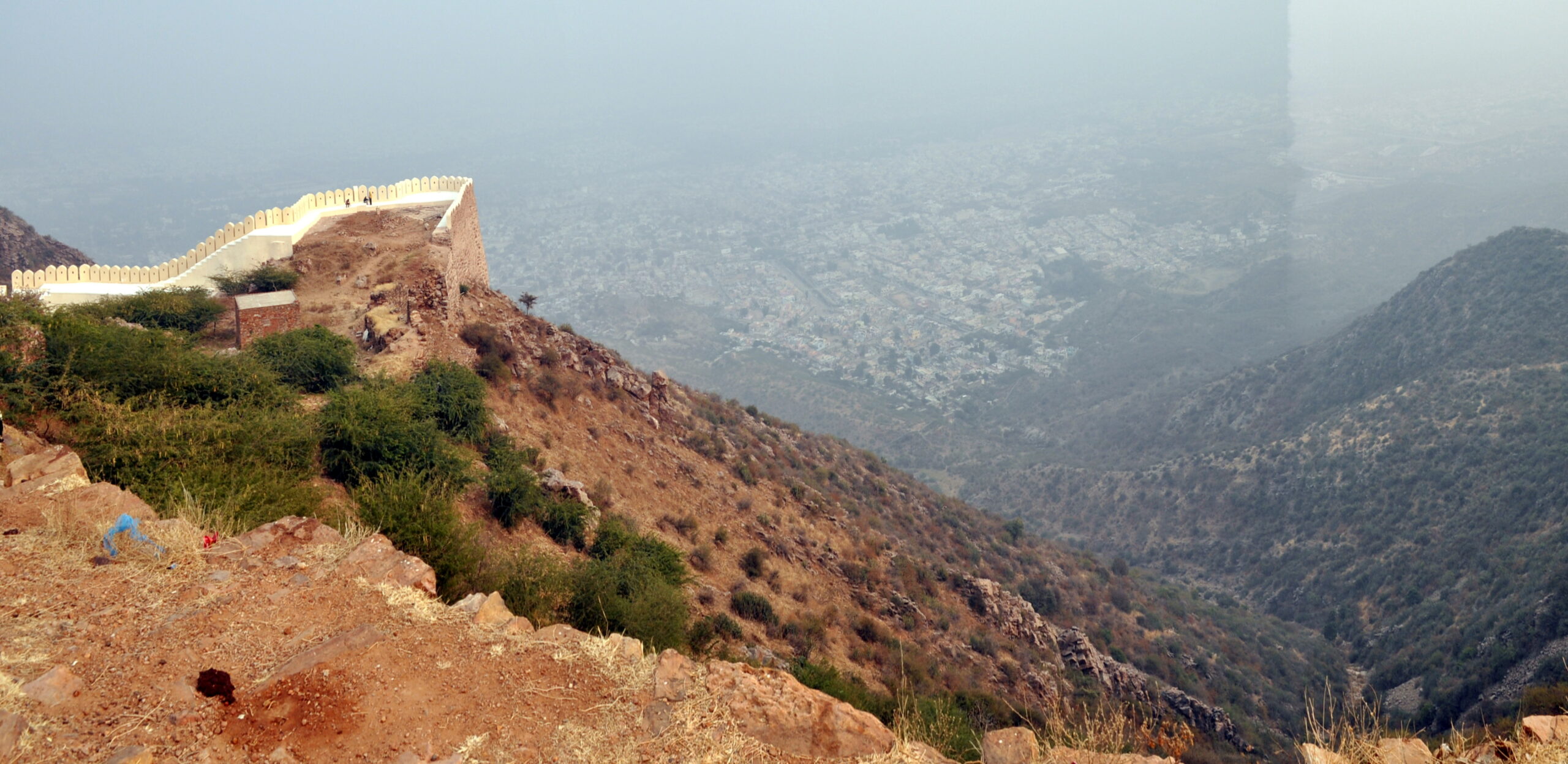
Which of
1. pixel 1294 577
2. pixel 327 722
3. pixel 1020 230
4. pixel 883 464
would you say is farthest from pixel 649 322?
pixel 327 722

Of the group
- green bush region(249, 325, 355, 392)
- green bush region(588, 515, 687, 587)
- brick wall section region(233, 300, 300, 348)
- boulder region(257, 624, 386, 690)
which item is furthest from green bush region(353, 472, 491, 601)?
brick wall section region(233, 300, 300, 348)

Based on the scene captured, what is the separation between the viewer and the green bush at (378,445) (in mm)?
12680

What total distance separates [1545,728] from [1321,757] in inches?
82.0

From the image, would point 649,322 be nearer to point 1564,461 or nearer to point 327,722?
point 1564,461

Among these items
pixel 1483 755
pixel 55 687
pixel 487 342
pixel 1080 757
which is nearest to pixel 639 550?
pixel 55 687

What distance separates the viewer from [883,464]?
39.6m

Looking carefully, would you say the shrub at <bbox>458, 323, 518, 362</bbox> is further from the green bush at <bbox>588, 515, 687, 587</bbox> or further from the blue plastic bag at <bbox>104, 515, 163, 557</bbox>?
the blue plastic bag at <bbox>104, 515, 163, 557</bbox>

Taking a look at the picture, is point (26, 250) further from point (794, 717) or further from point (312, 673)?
point (794, 717)

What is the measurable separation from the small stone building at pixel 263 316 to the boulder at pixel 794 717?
16294mm

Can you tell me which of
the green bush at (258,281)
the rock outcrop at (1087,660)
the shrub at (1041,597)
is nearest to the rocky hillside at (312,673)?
the green bush at (258,281)

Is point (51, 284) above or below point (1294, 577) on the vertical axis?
above

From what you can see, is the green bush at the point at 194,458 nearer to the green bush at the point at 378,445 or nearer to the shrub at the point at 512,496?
the green bush at the point at 378,445

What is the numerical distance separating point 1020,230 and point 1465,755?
179 metres

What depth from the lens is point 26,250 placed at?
127ft
